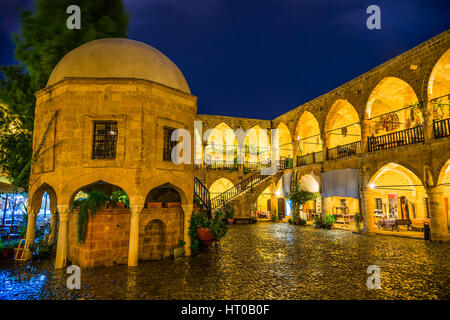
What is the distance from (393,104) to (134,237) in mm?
17619

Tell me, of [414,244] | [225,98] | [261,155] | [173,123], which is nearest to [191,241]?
[173,123]

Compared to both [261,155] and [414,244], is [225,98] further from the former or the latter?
[414,244]

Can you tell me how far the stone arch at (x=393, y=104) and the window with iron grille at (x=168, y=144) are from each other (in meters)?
11.1

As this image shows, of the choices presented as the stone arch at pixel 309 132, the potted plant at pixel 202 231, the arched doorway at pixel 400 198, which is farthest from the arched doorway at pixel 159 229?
the stone arch at pixel 309 132

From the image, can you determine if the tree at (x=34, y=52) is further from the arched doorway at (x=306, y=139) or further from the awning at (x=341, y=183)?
the awning at (x=341, y=183)

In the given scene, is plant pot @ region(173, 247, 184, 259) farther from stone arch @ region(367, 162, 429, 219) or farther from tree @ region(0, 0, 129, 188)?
stone arch @ region(367, 162, 429, 219)

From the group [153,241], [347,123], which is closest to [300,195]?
[347,123]

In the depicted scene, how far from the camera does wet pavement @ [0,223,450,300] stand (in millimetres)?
5281

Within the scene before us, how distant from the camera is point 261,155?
25.3 meters

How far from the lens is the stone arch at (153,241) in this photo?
8.16 metres

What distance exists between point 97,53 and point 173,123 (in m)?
3.19

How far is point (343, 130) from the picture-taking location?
2116cm
